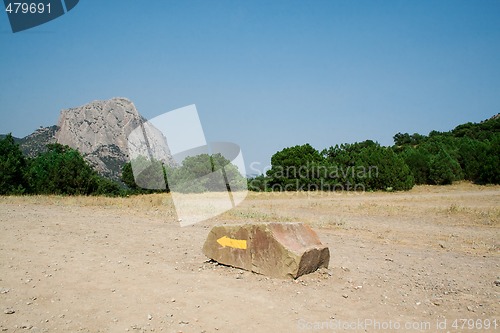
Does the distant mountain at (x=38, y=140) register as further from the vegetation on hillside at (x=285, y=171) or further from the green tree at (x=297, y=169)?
the green tree at (x=297, y=169)

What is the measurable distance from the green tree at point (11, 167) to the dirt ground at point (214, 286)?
56.1 feet

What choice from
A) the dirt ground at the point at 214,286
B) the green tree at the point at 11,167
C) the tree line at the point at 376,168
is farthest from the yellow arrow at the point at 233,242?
the tree line at the point at 376,168

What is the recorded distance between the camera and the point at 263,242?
6.09 metres

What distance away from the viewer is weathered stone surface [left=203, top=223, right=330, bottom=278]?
5812 millimetres

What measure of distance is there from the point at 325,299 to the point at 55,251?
5.09m

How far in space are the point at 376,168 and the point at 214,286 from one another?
86.9ft

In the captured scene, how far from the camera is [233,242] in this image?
6.59 metres

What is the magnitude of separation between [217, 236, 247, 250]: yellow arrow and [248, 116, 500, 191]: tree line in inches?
962

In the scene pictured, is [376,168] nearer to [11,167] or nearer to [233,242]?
[233,242]

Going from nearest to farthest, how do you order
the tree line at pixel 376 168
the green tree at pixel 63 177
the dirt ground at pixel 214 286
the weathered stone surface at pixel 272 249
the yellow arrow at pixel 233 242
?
1. the dirt ground at pixel 214 286
2. the weathered stone surface at pixel 272 249
3. the yellow arrow at pixel 233 242
4. the green tree at pixel 63 177
5. the tree line at pixel 376 168

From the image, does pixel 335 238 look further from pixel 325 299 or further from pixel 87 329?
pixel 87 329

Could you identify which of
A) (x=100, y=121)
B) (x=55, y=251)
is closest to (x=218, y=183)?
(x=55, y=251)

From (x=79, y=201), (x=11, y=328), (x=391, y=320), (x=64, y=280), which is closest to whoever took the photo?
(x=11, y=328)

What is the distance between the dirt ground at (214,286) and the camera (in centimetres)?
432
